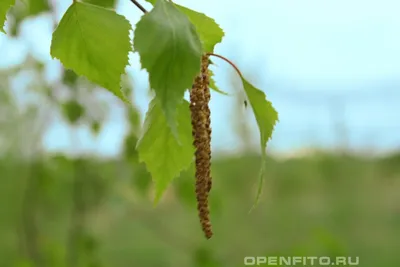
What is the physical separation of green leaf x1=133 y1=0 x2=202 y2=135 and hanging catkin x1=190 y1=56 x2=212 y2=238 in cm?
5

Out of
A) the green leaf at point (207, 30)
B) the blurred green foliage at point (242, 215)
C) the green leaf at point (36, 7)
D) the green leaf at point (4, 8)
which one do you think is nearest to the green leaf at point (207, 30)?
the green leaf at point (207, 30)

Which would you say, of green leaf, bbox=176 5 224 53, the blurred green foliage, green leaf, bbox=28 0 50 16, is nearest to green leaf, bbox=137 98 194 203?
green leaf, bbox=176 5 224 53

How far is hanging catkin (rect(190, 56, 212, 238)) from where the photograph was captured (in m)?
0.32

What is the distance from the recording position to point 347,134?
277 cm

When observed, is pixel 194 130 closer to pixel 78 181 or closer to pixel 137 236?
pixel 78 181

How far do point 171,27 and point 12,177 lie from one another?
77.0 inches

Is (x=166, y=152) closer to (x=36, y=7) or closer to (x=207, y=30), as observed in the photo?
(x=207, y=30)

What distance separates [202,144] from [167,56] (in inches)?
2.5

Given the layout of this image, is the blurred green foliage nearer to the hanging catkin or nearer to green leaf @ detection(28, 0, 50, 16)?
green leaf @ detection(28, 0, 50, 16)

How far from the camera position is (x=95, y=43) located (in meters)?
0.34

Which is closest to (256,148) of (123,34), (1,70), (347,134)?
(347,134)

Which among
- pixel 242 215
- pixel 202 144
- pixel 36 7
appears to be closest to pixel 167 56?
pixel 202 144

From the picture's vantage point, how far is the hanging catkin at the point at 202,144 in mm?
316

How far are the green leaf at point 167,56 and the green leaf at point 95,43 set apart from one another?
57 mm
